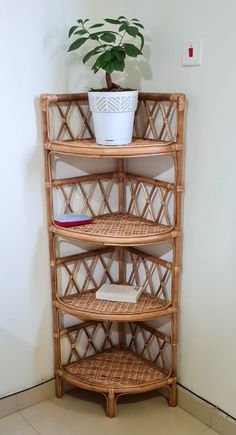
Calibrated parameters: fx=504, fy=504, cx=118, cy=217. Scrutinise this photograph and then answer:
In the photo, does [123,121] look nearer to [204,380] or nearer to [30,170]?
[30,170]

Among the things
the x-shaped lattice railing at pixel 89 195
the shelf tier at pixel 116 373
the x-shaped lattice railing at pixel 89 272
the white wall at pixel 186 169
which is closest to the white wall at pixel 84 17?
the white wall at pixel 186 169

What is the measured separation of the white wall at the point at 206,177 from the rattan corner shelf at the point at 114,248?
0.06m

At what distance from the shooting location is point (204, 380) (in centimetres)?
197

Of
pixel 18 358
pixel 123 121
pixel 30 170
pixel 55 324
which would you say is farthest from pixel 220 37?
pixel 18 358

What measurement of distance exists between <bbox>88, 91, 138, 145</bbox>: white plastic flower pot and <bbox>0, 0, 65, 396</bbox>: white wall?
0.26m

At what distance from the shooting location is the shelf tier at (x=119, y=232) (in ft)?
6.03

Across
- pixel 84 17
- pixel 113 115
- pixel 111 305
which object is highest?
pixel 84 17

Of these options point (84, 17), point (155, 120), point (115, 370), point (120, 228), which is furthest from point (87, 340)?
point (84, 17)

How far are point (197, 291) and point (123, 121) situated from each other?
2.30 ft

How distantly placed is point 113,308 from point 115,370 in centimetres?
31

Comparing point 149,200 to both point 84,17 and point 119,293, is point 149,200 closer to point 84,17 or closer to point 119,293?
point 119,293

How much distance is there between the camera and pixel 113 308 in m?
1.99

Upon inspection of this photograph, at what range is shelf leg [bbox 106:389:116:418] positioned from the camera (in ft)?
6.46

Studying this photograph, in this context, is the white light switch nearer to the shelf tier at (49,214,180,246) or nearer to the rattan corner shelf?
the rattan corner shelf
